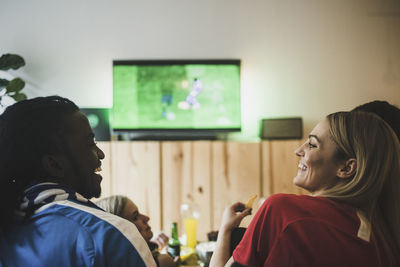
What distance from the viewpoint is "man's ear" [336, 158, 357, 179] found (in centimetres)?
101

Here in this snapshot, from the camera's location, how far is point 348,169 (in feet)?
3.37

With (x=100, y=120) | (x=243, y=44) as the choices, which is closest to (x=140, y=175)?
(x=100, y=120)

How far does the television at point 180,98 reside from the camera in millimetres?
2932

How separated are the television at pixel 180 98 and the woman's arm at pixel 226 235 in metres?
1.69

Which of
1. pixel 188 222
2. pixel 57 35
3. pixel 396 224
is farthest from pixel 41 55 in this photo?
pixel 396 224

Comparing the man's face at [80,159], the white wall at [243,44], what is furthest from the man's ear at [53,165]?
the white wall at [243,44]

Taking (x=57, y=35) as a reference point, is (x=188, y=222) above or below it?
below

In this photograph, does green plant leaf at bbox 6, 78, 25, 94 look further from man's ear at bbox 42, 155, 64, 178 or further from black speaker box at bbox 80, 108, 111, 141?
man's ear at bbox 42, 155, 64, 178

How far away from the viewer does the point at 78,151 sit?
0.89 metres

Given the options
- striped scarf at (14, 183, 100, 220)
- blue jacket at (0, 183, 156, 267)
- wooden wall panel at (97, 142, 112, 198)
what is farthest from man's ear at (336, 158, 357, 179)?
wooden wall panel at (97, 142, 112, 198)

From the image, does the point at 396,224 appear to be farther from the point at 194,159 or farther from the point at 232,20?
the point at 232,20

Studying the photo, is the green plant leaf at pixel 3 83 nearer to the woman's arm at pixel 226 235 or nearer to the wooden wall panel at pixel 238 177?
the wooden wall panel at pixel 238 177

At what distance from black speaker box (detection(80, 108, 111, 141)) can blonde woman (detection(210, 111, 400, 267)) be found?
2003 millimetres

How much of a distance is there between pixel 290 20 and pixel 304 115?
35.7 inches
